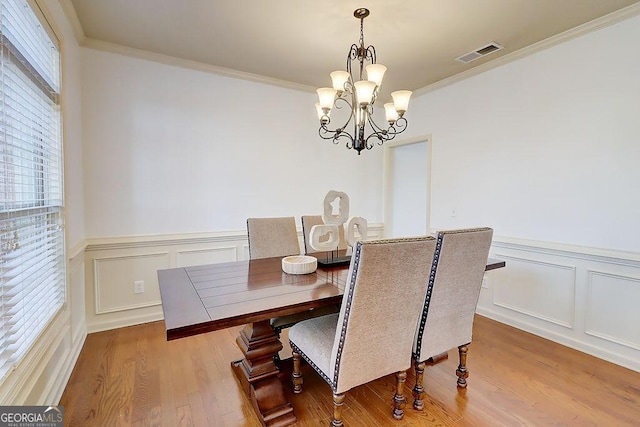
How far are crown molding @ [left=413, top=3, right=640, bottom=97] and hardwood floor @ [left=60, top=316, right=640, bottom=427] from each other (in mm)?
2569

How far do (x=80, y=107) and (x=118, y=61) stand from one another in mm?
553

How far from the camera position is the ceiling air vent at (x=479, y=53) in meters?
2.71

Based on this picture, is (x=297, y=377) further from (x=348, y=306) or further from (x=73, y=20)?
(x=73, y=20)

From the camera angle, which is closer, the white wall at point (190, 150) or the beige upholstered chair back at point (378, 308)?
the beige upholstered chair back at point (378, 308)

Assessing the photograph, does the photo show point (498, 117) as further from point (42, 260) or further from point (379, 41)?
point (42, 260)

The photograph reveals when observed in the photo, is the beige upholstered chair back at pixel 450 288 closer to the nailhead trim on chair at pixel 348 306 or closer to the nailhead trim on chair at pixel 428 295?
the nailhead trim on chair at pixel 428 295

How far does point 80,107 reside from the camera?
2605 millimetres

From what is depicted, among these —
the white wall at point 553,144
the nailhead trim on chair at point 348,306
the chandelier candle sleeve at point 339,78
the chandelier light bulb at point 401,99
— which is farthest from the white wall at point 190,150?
the nailhead trim on chair at point 348,306

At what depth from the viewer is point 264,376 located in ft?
5.71

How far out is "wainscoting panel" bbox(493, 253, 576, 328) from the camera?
8.46 ft

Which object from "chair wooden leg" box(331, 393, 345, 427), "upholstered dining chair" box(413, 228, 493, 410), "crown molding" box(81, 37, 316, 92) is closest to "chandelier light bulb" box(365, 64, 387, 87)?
"upholstered dining chair" box(413, 228, 493, 410)

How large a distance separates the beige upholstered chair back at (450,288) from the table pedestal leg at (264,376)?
81cm

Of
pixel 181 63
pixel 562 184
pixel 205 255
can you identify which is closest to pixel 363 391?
pixel 205 255

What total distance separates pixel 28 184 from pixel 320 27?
216 cm
